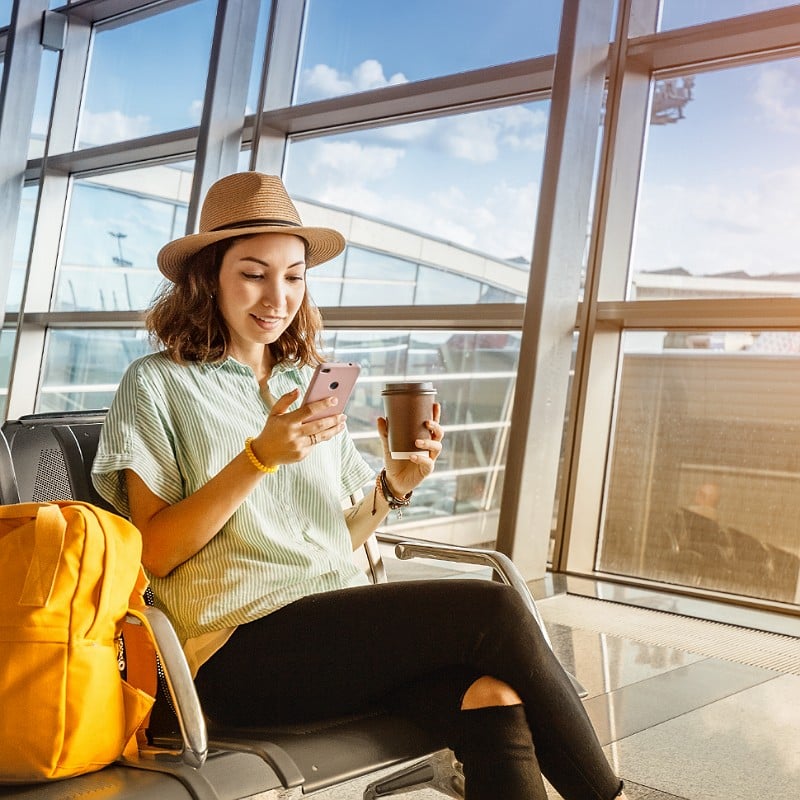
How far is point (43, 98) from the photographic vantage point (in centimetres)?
723

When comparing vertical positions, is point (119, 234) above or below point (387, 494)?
above

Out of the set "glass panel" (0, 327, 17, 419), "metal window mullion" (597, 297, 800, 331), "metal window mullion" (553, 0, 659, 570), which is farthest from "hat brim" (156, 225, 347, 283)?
"glass panel" (0, 327, 17, 419)

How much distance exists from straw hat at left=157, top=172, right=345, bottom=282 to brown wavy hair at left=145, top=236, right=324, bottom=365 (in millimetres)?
26

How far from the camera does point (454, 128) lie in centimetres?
494

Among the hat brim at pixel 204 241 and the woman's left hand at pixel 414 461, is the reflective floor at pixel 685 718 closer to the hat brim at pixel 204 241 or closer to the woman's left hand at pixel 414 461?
the woman's left hand at pixel 414 461

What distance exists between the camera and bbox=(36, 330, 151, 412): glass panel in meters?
6.41

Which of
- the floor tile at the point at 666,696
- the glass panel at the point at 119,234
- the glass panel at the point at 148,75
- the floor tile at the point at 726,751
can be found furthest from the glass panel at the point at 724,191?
the glass panel at the point at 148,75

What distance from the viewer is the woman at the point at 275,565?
1.30 metres

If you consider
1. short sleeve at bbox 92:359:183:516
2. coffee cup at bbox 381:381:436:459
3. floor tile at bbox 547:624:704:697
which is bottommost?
floor tile at bbox 547:624:704:697

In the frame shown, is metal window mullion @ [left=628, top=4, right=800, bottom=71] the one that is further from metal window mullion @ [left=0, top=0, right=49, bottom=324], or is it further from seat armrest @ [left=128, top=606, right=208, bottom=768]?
metal window mullion @ [left=0, top=0, right=49, bottom=324]

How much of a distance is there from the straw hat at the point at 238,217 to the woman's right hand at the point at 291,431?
1.26 ft

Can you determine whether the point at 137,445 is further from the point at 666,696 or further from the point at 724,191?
the point at 724,191

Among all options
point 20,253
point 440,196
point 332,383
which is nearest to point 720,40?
point 440,196

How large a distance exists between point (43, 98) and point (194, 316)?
6411 millimetres
